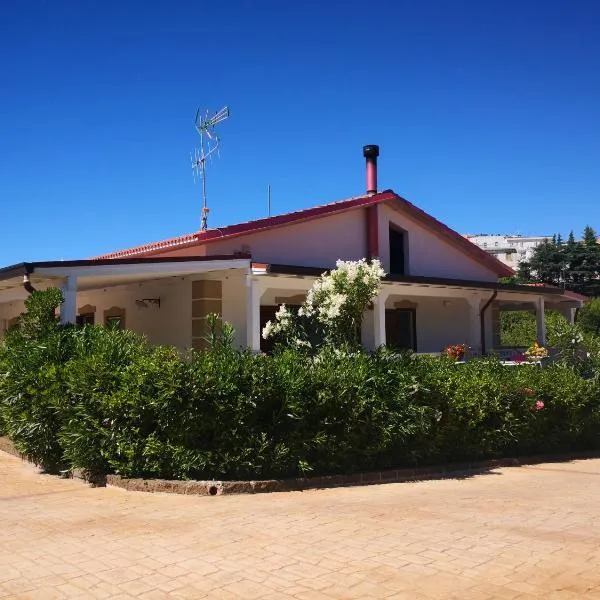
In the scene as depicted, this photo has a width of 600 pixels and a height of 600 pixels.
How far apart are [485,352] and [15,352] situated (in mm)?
13570

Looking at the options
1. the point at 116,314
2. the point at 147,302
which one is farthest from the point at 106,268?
the point at 116,314

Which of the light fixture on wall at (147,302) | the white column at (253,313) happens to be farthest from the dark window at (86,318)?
the white column at (253,313)

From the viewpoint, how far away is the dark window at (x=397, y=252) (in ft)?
59.5

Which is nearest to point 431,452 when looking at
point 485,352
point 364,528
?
point 364,528

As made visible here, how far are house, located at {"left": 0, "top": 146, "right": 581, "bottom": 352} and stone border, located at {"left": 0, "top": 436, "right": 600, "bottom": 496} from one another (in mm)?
3658

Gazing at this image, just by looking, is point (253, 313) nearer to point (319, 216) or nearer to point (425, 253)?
point (319, 216)

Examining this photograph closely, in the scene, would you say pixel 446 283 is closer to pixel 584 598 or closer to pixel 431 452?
pixel 431 452

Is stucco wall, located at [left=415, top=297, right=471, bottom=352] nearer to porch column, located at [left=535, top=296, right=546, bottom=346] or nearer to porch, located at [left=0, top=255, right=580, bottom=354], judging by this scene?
porch, located at [left=0, top=255, right=580, bottom=354]

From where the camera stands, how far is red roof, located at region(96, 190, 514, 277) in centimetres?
1410

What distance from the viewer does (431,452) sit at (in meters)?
8.62

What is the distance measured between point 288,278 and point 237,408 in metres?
6.01

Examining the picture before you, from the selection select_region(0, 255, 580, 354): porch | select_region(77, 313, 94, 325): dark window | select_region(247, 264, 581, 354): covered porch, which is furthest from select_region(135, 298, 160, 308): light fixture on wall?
select_region(77, 313, 94, 325): dark window

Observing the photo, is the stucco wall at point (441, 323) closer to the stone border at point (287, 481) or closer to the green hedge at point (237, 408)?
the green hedge at point (237, 408)

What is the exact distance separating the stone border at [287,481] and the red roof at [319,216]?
6.08 metres
